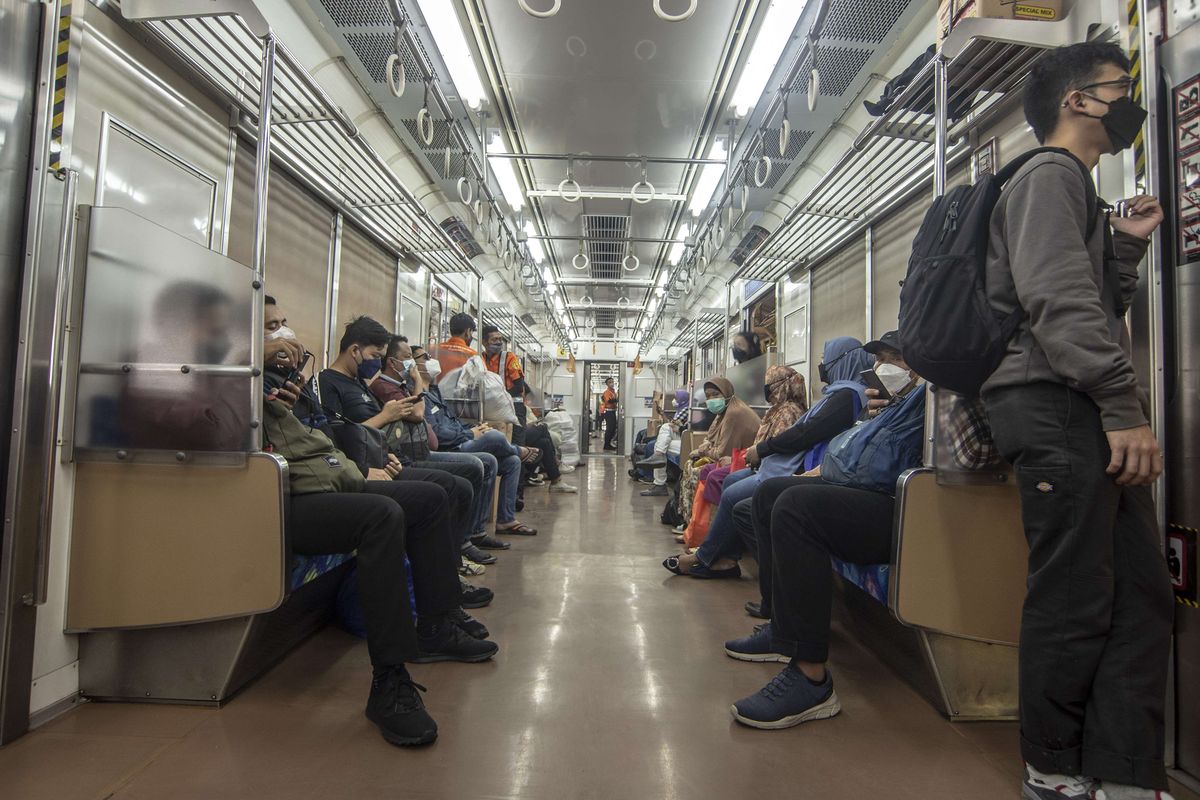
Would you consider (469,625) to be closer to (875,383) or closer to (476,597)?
(476,597)

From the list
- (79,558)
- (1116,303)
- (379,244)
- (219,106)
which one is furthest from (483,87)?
(1116,303)

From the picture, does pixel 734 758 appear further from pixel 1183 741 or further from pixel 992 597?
pixel 1183 741

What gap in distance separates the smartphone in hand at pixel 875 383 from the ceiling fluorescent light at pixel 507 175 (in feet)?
12.2

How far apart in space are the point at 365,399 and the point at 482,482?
1.20 meters

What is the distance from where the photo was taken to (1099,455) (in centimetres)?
120

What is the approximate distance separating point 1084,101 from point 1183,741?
1458mm

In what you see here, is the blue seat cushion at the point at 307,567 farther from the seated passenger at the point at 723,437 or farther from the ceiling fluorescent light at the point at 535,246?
the ceiling fluorescent light at the point at 535,246

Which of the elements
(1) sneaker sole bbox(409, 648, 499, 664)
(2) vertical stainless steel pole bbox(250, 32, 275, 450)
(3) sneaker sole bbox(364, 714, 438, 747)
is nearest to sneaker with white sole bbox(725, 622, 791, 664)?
(1) sneaker sole bbox(409, 648, 499, 664)

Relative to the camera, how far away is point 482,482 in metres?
3.76

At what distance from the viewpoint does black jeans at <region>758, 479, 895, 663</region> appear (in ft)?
5.62

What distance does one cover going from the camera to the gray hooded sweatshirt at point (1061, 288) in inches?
45.2

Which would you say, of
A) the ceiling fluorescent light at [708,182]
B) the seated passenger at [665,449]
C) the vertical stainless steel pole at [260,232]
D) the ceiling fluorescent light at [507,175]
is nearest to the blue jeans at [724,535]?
the vertical stainless steel pole at [260,232]

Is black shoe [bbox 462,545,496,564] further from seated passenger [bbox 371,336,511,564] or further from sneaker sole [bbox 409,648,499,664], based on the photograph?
sneaker sole [bbox 409,648,499,664]

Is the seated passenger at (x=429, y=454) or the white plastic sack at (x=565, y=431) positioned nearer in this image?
the seated passenger at (x=429, y=454)
